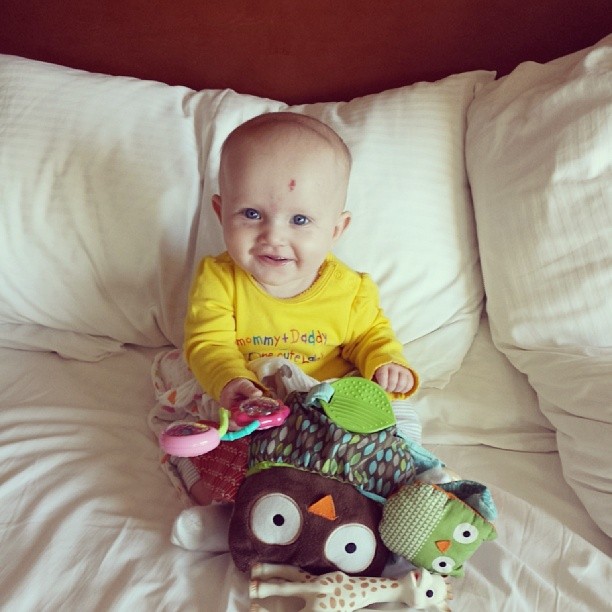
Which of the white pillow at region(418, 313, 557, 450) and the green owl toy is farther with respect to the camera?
the white pillow at region(418, 313, 557, 450)

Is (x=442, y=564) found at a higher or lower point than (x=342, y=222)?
lower

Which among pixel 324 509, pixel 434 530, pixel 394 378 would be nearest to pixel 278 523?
pixel 324 509

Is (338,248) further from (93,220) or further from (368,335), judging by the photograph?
(93,220)

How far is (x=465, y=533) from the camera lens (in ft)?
2.56

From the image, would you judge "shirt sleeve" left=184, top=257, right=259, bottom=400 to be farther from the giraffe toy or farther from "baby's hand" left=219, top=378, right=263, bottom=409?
the giraffe toy

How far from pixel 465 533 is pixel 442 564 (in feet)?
0.14

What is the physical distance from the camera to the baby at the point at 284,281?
905 mm

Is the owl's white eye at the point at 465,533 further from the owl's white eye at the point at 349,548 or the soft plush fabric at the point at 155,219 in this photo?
the soft plush fabric at the point at 155,219

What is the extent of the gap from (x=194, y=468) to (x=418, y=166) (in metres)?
0.61

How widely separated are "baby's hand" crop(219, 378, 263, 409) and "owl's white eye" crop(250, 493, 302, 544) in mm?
149

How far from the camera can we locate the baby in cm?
91

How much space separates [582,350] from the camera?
1003 mm

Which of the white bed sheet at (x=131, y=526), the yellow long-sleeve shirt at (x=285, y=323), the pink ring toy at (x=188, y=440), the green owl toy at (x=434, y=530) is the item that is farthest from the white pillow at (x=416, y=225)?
the pink ring toy at (x=188, y=440)

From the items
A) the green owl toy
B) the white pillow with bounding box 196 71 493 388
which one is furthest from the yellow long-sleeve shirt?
the green owl toy
